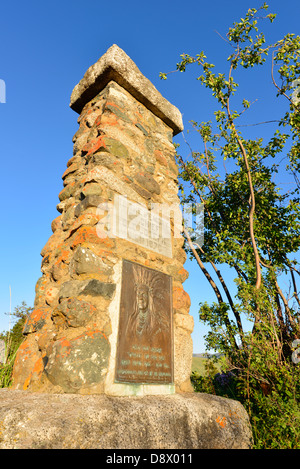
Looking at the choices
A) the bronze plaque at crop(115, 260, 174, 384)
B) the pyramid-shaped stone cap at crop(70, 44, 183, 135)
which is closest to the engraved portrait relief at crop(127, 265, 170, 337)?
the bronze plaque at crop(115, 260, 174, 384)

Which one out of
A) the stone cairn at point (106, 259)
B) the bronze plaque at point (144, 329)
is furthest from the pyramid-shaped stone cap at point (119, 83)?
the bronze plaque at point (144, 329)

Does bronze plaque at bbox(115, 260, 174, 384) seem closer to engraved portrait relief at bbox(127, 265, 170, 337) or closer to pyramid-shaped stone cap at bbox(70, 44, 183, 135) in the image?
engraved portrait relief at bbox(127, 265, 170, 337)

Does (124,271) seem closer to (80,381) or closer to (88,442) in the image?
(80,381)

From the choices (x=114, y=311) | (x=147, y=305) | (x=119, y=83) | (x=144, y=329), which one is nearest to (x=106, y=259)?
(x=114, y=311)

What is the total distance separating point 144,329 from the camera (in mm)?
2203

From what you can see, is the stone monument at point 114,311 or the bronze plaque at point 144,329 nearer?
the stone monument at point 114,311

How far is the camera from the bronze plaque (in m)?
2.02

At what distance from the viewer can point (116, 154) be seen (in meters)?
2.63

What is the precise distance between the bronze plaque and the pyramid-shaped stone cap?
6.29ft

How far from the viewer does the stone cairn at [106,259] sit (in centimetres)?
189

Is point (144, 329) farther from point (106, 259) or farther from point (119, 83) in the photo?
point (119, 83)

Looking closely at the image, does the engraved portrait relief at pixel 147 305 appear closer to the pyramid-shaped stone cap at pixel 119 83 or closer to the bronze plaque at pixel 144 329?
the bronze plaque at pixel 144 329

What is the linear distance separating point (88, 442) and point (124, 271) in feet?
3.69

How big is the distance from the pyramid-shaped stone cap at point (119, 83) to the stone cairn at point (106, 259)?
0.01 m
